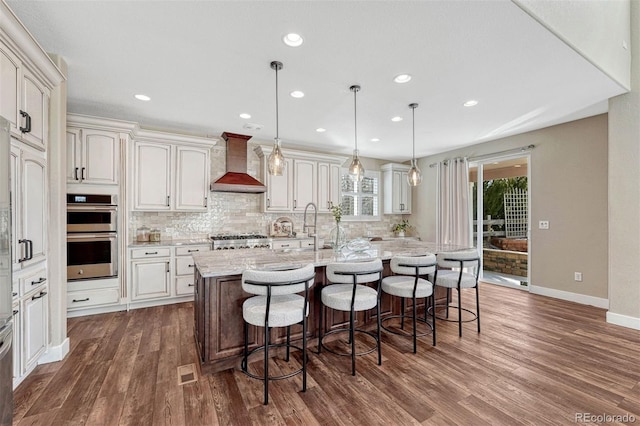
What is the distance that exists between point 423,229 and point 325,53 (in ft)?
16.7

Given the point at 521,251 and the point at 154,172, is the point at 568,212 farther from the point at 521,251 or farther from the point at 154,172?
the point at 154,172

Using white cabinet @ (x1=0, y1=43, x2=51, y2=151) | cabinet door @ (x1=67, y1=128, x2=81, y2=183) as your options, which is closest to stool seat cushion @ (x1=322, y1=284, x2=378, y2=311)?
white cabinet @ (x1=0, y1=43, x2=51, y2=151)

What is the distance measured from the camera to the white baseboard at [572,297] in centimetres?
392

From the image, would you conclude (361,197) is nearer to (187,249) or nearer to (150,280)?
(187,249)

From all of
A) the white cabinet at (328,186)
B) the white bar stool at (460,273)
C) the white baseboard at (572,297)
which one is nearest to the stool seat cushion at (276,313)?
the white bar stool at (460,273)

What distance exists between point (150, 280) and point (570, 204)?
6010 mm

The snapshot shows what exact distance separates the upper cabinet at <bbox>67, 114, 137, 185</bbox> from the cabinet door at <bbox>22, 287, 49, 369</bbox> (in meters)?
1.68

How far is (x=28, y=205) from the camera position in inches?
83.4

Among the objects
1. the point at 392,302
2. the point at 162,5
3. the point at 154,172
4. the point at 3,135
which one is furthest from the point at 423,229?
the point at 3,135

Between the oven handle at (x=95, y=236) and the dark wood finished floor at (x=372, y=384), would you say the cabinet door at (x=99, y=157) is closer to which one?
the oven handle at (x=95, y=236)

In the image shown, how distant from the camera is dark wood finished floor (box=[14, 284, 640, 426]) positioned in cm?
183

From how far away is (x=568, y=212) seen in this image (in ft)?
14.0

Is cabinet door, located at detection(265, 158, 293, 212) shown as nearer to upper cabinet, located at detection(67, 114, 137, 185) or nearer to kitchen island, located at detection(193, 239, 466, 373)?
upper cabinet, located at detection(67, 114, 137, 185)

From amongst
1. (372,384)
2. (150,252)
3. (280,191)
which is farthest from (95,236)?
(372,384)
